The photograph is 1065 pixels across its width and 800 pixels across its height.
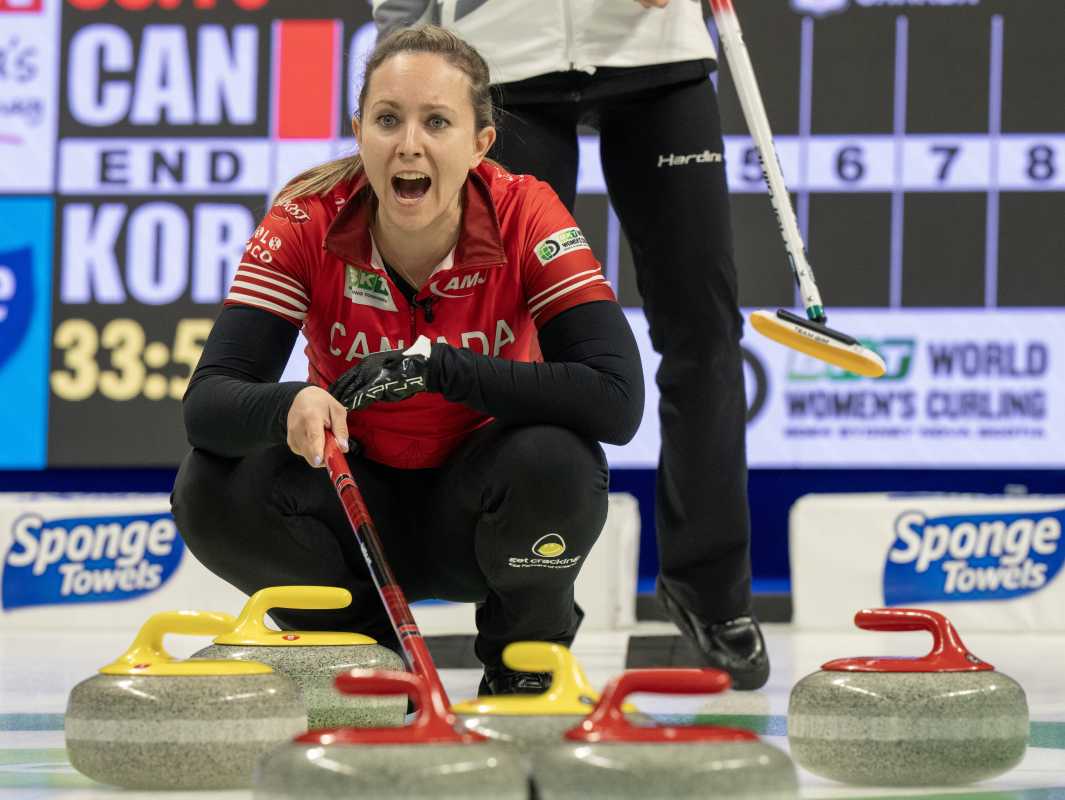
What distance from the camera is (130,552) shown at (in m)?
4.37

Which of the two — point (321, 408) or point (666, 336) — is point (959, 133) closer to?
point (666, 336)

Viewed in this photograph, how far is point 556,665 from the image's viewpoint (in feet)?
4.09

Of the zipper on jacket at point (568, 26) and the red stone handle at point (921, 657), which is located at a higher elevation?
the zipper on jacket at point (568, 26)

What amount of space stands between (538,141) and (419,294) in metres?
0.62

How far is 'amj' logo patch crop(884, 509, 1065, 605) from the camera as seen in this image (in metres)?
4.27

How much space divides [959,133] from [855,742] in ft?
10.7

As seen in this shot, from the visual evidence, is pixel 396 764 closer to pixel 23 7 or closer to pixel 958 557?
pixel 958 557

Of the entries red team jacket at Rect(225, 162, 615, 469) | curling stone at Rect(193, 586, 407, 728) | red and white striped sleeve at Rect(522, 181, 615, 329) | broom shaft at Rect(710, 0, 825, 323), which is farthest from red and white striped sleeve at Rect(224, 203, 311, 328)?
Result: broom shaft at Rect(710, 0, 825, 323)

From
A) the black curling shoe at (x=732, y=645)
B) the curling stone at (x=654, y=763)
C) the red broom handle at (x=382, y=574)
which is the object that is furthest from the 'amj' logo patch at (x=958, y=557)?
the curling stone at (x=654, y=763)

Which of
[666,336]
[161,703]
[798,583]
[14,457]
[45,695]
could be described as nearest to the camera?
[161,703]

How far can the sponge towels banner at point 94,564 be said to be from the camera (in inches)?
171

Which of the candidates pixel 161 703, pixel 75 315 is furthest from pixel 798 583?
pixel 161 703

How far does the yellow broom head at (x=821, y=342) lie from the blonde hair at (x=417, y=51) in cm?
80

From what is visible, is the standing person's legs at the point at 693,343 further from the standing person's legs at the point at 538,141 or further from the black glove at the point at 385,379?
the black glove at the point at 385,379
